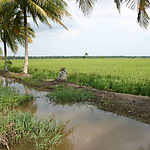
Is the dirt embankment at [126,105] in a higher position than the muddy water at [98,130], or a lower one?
higher

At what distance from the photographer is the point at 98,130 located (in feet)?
8.79

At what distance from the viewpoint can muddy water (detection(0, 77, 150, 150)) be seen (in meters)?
2.21

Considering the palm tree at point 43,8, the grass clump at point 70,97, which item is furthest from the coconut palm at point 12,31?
the grass clump at point 70,97

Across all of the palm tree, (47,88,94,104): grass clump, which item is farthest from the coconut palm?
(47,88,94,104): grass clump

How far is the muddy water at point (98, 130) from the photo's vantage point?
2.21 m

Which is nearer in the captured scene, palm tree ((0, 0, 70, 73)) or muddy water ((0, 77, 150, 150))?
muddy water ((0, 77, 150, 150))

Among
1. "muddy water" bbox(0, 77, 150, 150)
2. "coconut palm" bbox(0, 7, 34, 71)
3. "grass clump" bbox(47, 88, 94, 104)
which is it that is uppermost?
"coconut palm" bbox(0, 7, 34, 71)

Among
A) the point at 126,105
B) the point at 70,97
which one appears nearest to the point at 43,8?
the point at 70,97

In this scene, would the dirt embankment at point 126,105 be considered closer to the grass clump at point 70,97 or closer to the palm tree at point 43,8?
the grass clump at point 70,97

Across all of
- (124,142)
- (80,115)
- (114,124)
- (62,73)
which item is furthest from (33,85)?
(124,142)

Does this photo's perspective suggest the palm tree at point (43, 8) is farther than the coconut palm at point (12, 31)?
No

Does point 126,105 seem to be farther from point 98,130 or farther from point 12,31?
point 12,31

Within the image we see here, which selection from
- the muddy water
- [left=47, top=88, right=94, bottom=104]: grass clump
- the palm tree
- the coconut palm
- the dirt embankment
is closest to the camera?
the muddy water

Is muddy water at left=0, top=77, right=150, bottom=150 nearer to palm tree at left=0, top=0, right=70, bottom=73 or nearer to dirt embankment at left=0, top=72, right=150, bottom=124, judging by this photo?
dirt embankment at left=0, top=72, right=150, bottom=124
